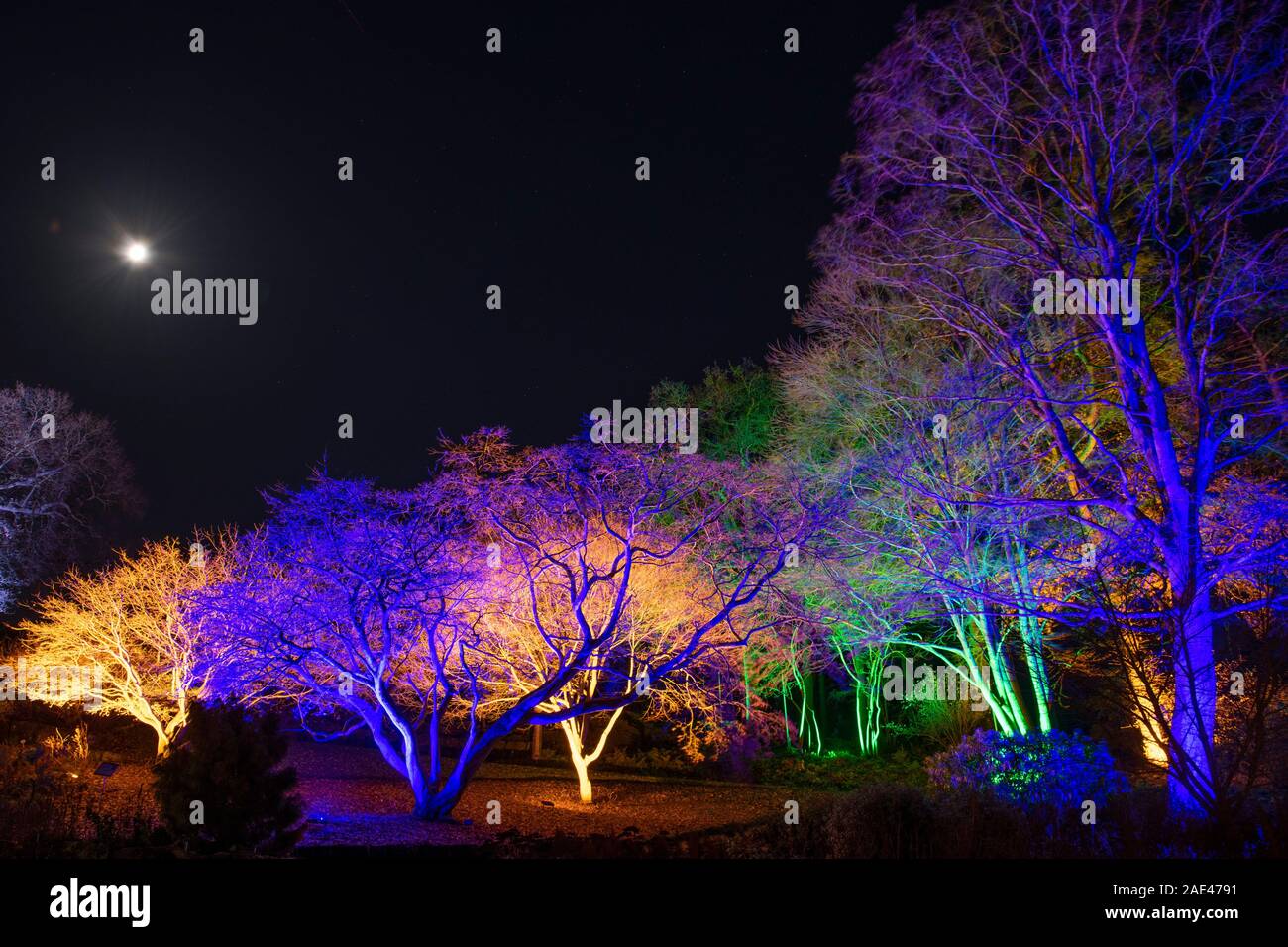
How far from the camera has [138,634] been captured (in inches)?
709

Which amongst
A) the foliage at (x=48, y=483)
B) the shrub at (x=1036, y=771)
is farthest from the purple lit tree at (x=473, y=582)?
the foliage at (x=48, y=483)

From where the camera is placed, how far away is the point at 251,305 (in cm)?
1322

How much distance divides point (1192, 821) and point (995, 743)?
3700 millimetres

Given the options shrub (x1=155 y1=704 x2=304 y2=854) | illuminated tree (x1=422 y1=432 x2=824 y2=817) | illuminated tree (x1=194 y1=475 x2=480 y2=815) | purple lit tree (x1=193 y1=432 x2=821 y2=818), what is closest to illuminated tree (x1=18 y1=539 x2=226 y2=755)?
purple lit tree (x1=193 y1=432 x2=821 y2=818)

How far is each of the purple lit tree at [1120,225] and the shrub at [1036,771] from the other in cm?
100

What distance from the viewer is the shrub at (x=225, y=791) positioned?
8258 millimetres

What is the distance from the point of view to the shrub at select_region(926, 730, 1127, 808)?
1022 cm

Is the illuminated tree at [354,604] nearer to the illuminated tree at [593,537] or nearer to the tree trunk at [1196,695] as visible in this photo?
the illuminated tree at [593,537]

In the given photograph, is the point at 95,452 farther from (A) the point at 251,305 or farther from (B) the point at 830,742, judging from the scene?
(B) the point at 830,742

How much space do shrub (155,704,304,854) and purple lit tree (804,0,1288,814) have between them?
8853 mm

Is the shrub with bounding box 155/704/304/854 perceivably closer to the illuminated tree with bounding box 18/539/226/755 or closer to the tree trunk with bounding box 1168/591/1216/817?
the tree trunk with bounding box 1168/591/1216/817
